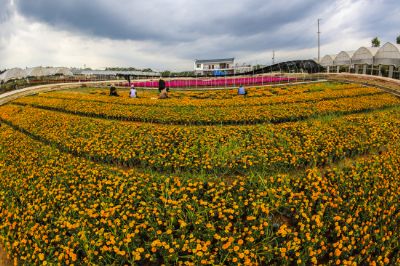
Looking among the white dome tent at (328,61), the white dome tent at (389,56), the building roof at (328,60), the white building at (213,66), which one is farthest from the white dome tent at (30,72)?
the white dome tent at (389,56)

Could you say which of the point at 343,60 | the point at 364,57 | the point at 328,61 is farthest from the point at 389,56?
the point at 328,61

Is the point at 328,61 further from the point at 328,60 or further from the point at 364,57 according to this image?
the point at 364,57

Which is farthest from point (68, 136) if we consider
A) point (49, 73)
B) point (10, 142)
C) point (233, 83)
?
point (49, 73)

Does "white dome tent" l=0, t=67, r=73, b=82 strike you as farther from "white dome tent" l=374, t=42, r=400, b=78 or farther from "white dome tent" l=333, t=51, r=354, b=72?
"white dome tent" l=374, t=42, r=400, b=78

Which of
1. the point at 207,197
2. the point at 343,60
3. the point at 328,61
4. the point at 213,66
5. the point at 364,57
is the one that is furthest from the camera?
the point at 213,66

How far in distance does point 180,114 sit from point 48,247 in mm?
8938

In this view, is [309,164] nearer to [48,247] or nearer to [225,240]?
[225,240]

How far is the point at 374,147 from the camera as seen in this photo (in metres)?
7.77

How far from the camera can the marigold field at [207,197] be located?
12.9ft

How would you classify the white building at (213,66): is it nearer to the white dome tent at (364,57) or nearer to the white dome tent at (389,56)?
the white dome tent at (364,57)

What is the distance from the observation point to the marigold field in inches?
155

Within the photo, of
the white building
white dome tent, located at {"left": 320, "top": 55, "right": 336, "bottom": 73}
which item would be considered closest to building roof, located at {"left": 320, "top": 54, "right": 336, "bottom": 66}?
white dome tent, located at {"left": 320, "top": 55, "right": 336, "bottom": 73}

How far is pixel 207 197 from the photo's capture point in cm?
520

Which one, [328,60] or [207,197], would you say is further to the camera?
[328,60]
